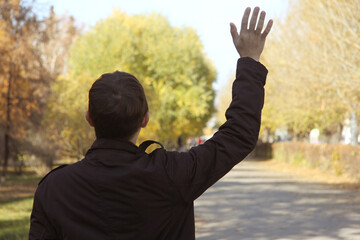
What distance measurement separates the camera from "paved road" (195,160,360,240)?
1049 cm

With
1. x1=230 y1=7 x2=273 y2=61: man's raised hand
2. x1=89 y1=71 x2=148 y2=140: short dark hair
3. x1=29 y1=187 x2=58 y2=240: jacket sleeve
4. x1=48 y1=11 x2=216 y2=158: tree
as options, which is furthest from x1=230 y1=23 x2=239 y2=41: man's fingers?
x1=48 y1=11 x2=216 y2=158: tree

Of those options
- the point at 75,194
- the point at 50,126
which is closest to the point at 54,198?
the point at 75,194

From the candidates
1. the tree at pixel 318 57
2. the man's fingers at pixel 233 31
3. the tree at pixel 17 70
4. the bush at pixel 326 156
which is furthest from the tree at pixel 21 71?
the man's fingers at pixel 233 31

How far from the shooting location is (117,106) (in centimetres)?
200

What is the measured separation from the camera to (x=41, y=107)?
23422mm

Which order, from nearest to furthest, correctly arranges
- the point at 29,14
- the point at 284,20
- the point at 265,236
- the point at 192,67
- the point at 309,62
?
the point at 265,236 < the point at 29,14 < the point at 309,62 < the point at 284,20 < the point at 192,67

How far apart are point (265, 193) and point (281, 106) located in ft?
63.1

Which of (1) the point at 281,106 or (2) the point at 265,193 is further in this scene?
(1) the point at 281,106

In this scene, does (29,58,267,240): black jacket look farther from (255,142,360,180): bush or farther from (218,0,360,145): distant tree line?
(255,142,360,180): bush

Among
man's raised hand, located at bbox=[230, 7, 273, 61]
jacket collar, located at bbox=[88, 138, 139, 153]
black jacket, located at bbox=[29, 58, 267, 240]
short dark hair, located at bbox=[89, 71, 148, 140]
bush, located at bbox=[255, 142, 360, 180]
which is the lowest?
bush, located at bbox=[255, 142, 360, 180]

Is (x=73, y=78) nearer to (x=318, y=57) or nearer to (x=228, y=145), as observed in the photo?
(x=318, y=57)

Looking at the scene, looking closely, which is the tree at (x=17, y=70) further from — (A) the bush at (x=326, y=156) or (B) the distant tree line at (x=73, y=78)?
(A) the bush at (x=326, y=156)

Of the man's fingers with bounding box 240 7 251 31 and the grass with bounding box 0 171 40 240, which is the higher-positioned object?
the man's fingers with bounding box 240 7 251 31

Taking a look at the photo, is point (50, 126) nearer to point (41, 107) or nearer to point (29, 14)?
point (41, 107)
